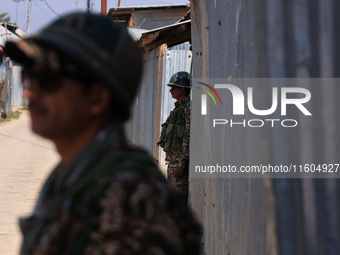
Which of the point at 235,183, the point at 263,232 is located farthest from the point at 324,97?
the point at 235,183

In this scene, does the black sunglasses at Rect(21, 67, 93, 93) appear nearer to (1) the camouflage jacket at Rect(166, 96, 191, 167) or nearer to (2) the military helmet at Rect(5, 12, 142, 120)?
(2) the military helmet at Rect(5, 12, 142, 120)

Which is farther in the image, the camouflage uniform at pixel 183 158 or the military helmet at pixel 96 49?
the camouflage uniform at pixel 183 158

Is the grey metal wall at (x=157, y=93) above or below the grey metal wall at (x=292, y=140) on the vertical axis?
above

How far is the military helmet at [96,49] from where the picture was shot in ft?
4.30

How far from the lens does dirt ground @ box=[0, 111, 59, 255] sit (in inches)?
254

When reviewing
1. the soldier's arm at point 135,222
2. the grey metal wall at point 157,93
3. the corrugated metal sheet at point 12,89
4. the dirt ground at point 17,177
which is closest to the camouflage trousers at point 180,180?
the dirt ground at point 17,177

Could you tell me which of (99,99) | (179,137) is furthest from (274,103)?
(179,137)

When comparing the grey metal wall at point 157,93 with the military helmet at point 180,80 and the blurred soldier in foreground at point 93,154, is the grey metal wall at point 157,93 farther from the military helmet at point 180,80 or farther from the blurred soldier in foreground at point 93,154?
the blurred soldier in foreground at point 93,154

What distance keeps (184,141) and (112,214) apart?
472 cm

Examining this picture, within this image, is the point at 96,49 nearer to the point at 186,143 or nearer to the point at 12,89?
the point at 186,143

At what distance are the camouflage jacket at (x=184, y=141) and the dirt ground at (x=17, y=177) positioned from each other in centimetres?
155

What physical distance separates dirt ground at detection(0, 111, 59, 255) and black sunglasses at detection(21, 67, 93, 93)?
1.16ft

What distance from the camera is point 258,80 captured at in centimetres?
241

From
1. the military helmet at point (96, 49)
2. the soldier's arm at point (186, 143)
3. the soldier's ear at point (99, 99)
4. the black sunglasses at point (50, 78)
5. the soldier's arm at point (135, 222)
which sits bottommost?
the soldier's arm at point (135, 222)
